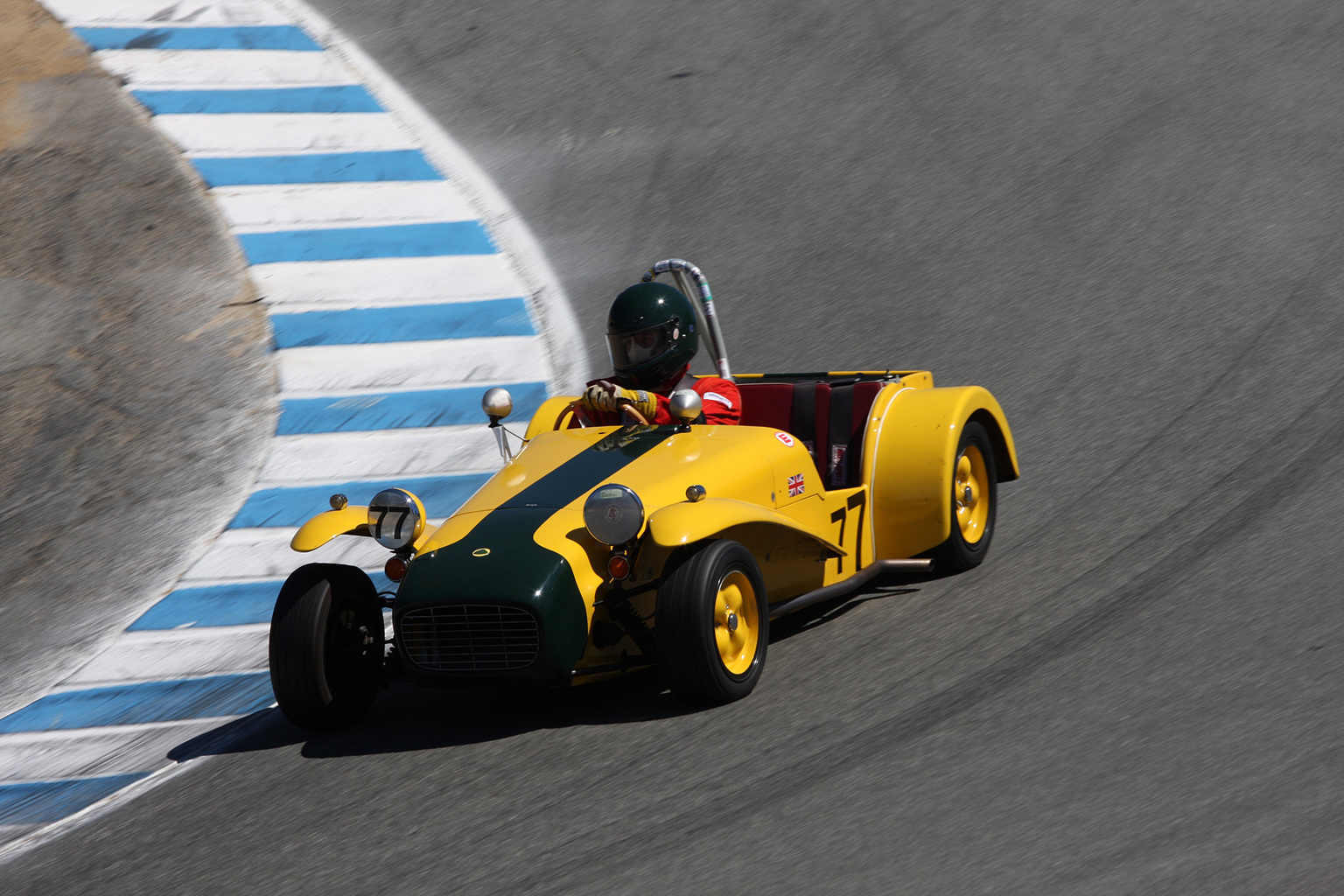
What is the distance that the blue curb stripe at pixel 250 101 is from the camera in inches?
484

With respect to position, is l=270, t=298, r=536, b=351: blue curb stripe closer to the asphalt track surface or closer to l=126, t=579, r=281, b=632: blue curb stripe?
the asphalt track surface

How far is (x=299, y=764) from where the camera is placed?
5.13 metres

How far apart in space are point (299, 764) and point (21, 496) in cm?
391

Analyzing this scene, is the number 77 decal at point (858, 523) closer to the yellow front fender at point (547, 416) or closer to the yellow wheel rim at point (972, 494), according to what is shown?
the yellow wheel rim at point (972, 494)

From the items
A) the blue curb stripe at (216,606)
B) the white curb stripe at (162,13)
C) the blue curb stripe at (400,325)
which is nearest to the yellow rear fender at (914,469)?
the blue curb stripe at (216,606)

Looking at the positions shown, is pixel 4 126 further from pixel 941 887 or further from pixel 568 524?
pixel 941 887

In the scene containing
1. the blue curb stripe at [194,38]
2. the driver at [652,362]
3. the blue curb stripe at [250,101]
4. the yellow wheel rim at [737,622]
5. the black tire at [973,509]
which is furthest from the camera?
the blue curb stripe at [194,38]

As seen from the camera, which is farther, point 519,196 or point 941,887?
point 519,196

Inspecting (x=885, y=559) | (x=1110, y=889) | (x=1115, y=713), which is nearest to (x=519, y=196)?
(x=885, y=559)

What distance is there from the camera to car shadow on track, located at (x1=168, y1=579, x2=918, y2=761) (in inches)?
202

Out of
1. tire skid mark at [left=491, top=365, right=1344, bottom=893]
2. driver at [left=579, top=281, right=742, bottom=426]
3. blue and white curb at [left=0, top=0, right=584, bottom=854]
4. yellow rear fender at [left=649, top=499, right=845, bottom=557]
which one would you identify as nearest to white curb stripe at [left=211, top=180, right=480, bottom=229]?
blue and white curb at [left=0, top=0, right=584, bottom=854]

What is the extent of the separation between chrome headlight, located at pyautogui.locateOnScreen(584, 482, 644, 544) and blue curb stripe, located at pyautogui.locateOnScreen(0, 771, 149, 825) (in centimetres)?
210

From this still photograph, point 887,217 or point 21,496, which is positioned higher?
point 887,217

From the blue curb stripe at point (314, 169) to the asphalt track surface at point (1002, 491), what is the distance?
3.04 feet
